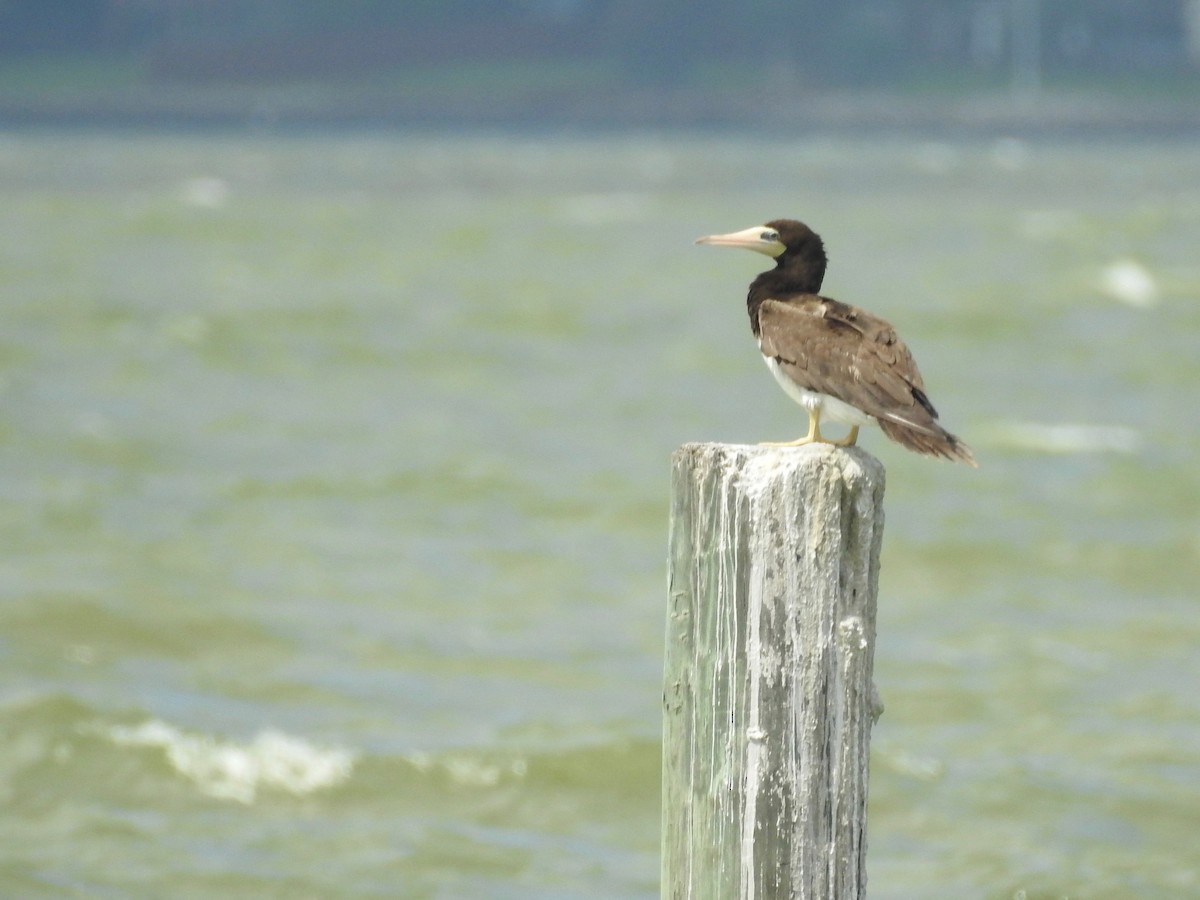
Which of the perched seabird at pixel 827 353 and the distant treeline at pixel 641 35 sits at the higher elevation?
the distant treeline at pixel 641 35

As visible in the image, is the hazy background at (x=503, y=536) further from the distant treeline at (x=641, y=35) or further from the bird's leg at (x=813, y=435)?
the distant treeline at (x=641, y=35)

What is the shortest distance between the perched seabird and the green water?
3.71 meters

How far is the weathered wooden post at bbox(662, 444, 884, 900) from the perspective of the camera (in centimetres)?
438

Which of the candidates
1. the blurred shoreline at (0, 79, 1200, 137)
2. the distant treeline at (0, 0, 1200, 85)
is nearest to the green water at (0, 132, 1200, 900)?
the blurred shoreline at (0, 79, 1200, 137)

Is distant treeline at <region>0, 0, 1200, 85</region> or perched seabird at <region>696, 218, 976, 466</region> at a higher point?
distant treeline at <region>0, 0, 1200, 85</region>

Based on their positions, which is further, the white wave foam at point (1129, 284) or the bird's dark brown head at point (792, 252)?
the white wave foam at point (1129, 284)

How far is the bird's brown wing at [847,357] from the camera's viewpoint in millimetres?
4898

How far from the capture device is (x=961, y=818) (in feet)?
30.2

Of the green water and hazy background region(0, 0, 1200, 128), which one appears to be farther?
hazy background region(0, 0, 1200, 128)

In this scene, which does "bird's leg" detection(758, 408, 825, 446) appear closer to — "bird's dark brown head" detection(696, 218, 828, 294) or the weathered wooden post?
the weathered wooden post

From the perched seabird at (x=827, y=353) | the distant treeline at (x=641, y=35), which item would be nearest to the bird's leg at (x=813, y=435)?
the perched seabird at (x=827, y=353)

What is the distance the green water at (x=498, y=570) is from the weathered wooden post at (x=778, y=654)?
3.85 m

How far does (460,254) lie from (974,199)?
20.2 meters

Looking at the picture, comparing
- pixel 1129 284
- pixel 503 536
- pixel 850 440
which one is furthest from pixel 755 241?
pixel 1129 284
